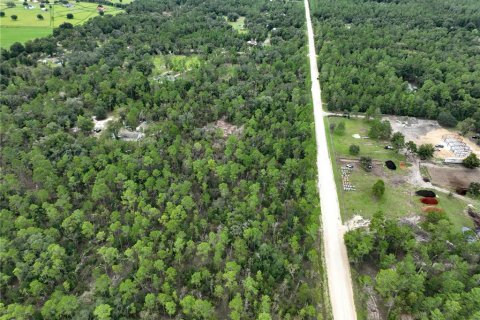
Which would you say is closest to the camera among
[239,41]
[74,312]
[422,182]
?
[74,312]

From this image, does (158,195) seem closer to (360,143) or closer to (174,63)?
(360,143)

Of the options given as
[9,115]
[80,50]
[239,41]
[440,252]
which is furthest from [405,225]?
[80,50]

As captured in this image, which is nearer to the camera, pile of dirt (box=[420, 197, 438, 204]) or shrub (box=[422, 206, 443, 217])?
shrub (box=[422, 206, 443, 217])

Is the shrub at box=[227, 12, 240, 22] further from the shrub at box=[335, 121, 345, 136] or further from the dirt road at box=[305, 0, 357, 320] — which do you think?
the shrub at box=[335, 121, 345, 136]

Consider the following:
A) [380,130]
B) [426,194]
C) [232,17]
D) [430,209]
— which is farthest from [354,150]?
[232,17]

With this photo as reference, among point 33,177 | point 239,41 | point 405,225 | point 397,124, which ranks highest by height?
point 239,41

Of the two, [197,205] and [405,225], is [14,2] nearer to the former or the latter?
[197,205]

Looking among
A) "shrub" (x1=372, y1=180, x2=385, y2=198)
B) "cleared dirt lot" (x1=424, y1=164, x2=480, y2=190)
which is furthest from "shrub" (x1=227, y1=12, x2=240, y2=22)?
"shrub" (x1=372, y1=180, x2=385, y2=198)
